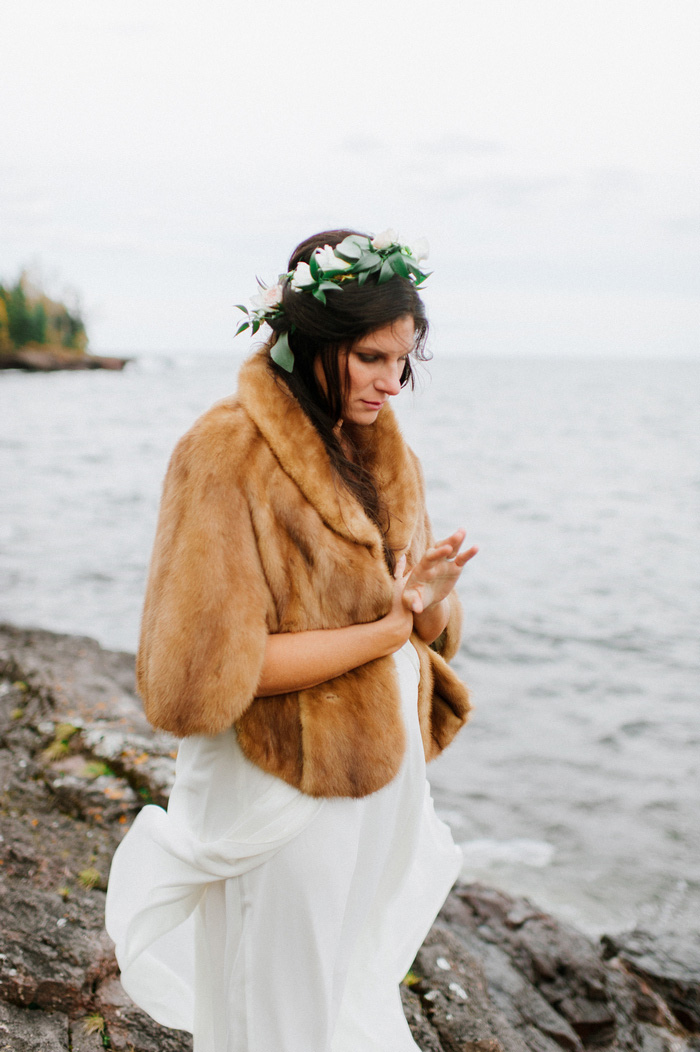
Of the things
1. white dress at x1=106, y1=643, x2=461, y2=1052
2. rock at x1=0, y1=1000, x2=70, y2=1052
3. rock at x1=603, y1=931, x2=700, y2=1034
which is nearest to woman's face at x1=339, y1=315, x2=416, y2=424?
white dress at x1=106, y1=643, x2=461, y2=1052

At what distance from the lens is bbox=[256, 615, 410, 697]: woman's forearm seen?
6.15ft

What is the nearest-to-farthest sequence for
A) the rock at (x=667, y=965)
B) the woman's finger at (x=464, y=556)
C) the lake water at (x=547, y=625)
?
the woman's finger at (x=464, y=556), the rock at (x=667, y=965), the lake water at (x=547, y=625)

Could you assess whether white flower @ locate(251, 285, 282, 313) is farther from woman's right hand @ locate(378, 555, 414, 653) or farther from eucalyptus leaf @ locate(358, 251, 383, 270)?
woman's right hand @ locate(378, 555, 414, 653)

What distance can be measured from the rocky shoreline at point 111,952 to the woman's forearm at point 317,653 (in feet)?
4.82

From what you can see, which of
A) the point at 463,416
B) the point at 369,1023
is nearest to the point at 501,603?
the point at 369,1023

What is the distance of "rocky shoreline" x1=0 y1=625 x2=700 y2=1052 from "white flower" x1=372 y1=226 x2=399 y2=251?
2.38 metres

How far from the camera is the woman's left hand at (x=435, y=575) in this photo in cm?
196

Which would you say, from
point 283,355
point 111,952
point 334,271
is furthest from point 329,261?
→ point 111,952

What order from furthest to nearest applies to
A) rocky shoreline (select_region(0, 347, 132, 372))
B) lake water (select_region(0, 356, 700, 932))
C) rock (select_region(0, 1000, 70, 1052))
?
rocky shoreline (select_region(0, 347, 132, 372)) < lake water (select_region(0, 356, 700, 932)) < rock (select_region(0, 1000, 70, 1052))

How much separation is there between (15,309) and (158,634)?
62.2m

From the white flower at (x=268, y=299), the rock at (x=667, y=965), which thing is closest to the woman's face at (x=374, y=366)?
the white flower at (x=268, y=299)

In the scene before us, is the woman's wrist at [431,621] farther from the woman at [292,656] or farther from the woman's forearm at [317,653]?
the woman's forearm at [317,653]

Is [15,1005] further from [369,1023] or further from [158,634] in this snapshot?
[158,634]

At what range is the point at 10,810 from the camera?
3684 millimetres
